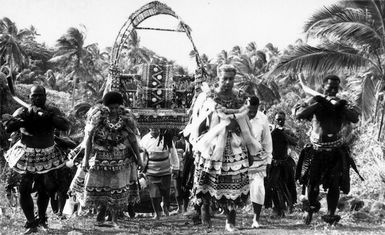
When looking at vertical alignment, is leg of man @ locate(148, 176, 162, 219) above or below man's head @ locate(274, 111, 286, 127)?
below

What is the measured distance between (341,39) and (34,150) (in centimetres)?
1056

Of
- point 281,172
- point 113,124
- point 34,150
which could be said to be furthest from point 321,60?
point 34,150

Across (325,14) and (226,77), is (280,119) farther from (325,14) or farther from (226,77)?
(325,14)

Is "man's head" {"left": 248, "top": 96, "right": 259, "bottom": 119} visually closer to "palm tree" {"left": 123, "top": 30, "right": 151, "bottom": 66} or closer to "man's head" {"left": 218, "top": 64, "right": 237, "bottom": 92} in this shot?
"man's head" {"left": 218, "top": 64, "right": 237, "bottom": 92}

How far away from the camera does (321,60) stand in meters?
14.5

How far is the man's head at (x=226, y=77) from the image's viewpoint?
6705 mm

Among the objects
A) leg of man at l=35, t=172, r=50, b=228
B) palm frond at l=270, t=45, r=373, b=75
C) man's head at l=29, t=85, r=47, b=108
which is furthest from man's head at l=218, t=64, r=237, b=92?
palm frond at l=270, t=45, r=373, b=75

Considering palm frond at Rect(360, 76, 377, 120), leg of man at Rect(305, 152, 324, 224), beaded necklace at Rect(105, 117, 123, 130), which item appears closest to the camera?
beaded necklace at Rect(105, 117, 123, 130)

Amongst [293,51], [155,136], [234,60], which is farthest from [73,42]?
[155,136]

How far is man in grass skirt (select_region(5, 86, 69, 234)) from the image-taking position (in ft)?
21.7

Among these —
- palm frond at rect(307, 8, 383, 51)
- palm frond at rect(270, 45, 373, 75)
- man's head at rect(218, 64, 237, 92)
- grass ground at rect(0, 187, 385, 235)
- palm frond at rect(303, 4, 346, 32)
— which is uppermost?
palm frond at rect(303, 4, 346, 32)

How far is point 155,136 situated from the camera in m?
9.37

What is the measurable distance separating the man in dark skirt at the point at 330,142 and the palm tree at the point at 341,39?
7.35 metres

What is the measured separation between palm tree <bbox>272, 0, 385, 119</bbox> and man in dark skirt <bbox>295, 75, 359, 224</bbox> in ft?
24.1
